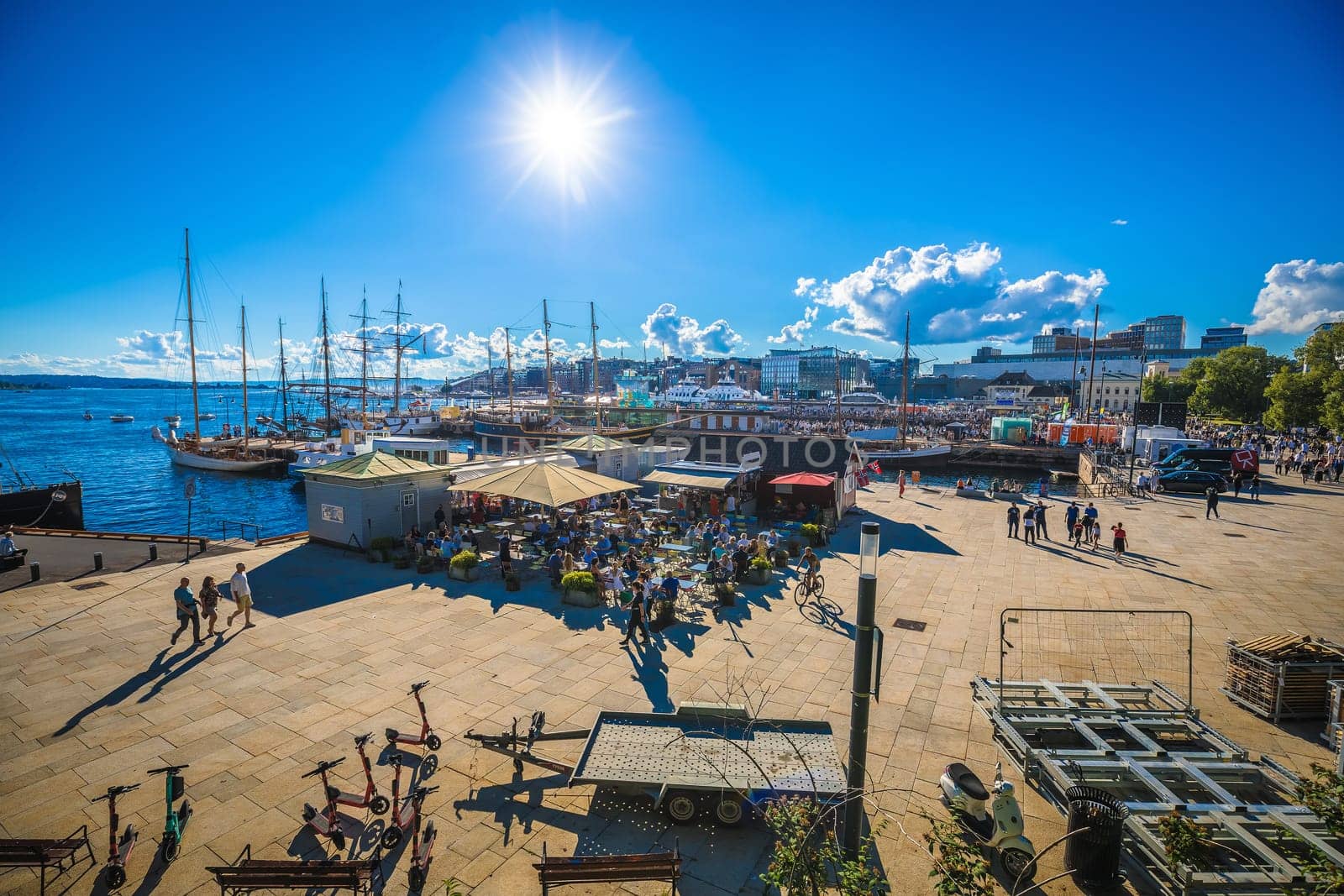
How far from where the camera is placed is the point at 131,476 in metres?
53.0

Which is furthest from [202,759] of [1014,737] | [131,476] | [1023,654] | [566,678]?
[131,476]

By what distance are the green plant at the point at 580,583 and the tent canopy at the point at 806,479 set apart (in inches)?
437

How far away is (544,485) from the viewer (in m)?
17.5

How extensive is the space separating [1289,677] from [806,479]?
1484 cm

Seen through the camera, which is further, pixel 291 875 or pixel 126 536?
pixel 126 536

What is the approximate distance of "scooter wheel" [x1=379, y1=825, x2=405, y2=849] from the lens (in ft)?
20.3

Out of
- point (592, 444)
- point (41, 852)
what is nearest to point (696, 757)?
point (41, 852)

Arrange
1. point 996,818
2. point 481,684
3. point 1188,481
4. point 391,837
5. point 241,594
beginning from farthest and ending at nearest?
point 1188,481
point 241,594
point 481,684
point 391,837
point 996,818

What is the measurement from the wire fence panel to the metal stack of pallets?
2.53 ft

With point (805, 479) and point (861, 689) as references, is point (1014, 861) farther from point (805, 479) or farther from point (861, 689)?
point (805, 479)

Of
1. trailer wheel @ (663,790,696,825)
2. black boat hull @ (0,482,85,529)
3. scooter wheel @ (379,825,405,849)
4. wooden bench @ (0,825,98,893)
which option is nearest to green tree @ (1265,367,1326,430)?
trailer wheel @ (663,790,696,825)

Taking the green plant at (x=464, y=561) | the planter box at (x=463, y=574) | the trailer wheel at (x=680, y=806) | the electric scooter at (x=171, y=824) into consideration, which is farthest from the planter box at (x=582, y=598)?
the electric scooter at (x=171, y=824)

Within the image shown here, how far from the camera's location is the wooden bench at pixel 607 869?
201 inches

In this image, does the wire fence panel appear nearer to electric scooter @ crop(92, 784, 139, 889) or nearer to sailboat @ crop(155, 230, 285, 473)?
electric scooter @ crop(92, 784, 139, 889)
